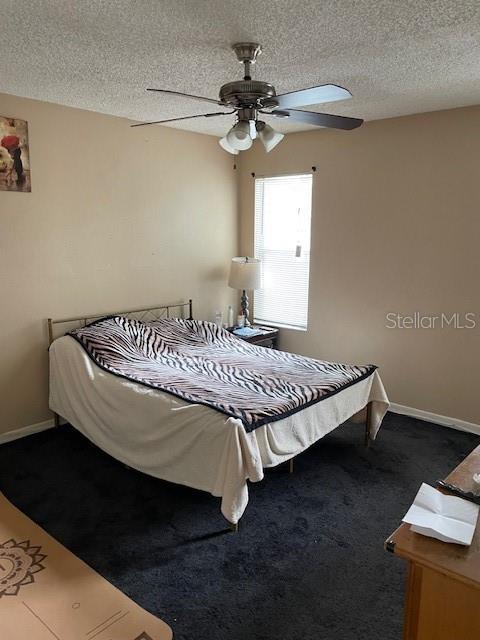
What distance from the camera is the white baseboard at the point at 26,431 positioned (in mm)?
3553

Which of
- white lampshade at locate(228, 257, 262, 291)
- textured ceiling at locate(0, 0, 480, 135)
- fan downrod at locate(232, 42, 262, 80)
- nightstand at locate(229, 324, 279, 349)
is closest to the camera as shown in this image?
textured ceiling at locate(0, 0, 480, 135)

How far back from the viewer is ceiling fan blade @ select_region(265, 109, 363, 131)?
244cm

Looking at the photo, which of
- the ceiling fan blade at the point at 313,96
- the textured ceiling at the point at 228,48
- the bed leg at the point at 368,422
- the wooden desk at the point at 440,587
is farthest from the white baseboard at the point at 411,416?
the ceiling fan blade at the point at 313,96

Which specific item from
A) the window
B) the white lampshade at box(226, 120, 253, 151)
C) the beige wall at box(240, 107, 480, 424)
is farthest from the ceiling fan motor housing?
the window

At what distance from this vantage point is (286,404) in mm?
2748

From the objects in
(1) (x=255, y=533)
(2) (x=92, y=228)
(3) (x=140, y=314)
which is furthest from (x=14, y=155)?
(1) (x=255, y=533)

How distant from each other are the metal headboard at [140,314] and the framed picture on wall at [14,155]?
102cm

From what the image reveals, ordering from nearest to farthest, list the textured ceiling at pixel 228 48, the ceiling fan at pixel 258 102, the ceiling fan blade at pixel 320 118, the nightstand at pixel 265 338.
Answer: the textured ceiling at pixel 228 48
the ceiling fan at pixel 258 102
the ceiling fan blade at pixel 320 118
the nightstand at pixel 265 338

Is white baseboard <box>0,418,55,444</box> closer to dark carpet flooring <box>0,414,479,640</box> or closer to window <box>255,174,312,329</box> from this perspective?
dark carpet flooring <box>0,414,479,640</box>

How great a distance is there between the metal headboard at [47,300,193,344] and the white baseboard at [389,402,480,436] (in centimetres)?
213

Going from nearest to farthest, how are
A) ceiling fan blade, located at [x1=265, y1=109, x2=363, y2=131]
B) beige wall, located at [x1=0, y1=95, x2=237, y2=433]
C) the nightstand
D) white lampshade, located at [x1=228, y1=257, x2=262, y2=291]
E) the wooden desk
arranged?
1. the wooden desk
2. ceiling fan blade, located at [x1=265, y1=109, x2=363, y2=131]
3. beige wall, located at [x1=0, y1=95, x2=237, y2=433]
4. the nightstand
5. white lampshade, located at [x1=228, y1=257, x2=262, y2=291]

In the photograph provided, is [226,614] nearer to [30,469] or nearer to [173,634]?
[173,634]

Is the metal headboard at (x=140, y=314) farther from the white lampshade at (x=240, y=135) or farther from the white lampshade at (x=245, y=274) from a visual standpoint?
the white lampshade at (x=240, y=135)

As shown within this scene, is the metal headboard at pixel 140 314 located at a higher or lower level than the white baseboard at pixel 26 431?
higher
